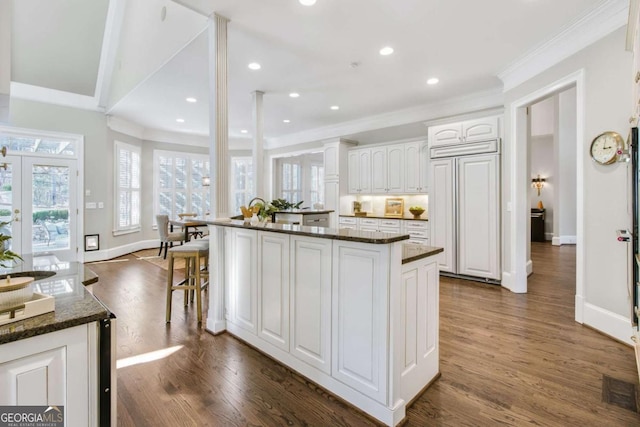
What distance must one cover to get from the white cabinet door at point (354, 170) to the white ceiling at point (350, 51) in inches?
Result: 38.4

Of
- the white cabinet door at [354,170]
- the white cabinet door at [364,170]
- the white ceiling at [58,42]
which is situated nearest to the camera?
the white ceiling at [58,42]

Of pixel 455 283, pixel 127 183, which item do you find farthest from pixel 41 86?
pixel 455 283

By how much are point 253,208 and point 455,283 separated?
3.22m

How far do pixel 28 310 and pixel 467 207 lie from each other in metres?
4.85

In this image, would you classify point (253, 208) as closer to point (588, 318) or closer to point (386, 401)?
point (386, 401)

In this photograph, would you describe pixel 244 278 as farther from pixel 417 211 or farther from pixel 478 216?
pixel 417 211

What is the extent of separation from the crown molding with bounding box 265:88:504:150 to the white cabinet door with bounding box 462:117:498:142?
462 mm

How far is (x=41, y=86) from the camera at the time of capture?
5.40 m

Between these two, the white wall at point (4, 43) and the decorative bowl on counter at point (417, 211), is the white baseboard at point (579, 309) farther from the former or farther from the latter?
the white wall at point (4, 43)

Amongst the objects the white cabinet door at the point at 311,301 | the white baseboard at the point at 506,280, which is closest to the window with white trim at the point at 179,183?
the white cabinet door at the point at 311,301

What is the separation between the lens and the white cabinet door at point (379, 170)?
6138 mm

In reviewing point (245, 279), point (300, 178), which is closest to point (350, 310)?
point (245, 279)

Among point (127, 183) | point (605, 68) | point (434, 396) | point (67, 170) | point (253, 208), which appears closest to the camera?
point (434, 396)

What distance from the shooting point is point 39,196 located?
18.0 ft
